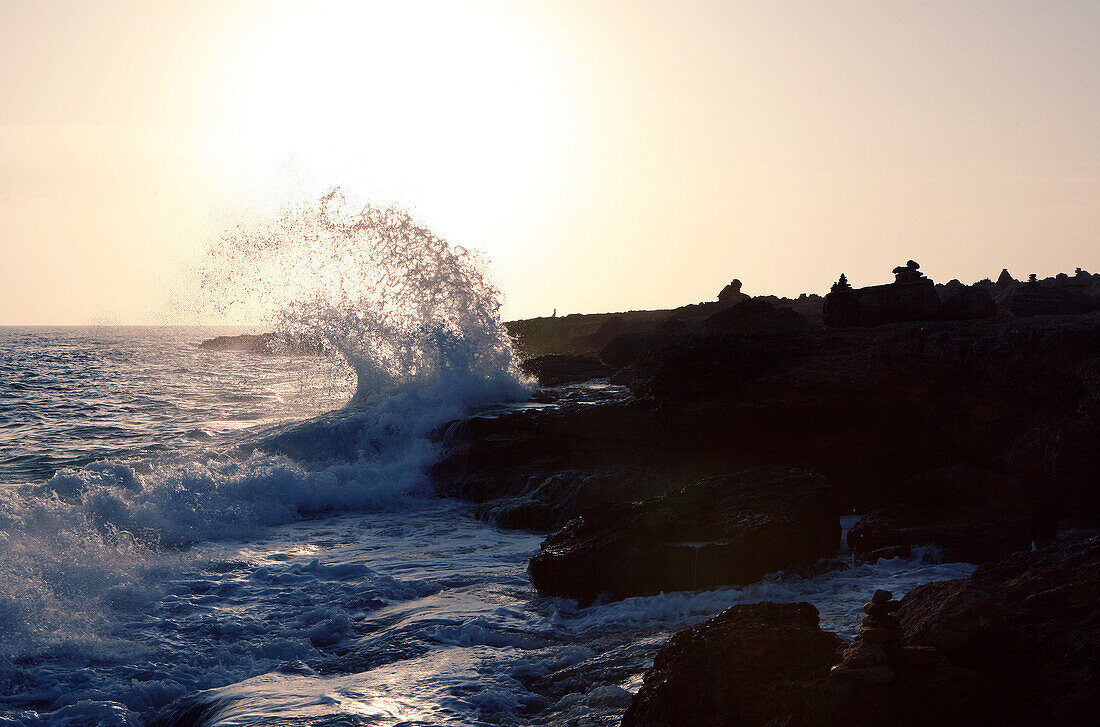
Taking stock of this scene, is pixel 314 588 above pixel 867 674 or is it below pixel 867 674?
below

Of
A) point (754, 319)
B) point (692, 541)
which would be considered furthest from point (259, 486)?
point (754, 319)

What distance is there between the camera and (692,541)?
7758mm

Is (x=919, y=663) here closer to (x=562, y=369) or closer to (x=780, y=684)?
(x=780, y=684)

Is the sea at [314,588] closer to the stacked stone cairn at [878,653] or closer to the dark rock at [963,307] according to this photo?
the stacked stone cairn at [878,653]

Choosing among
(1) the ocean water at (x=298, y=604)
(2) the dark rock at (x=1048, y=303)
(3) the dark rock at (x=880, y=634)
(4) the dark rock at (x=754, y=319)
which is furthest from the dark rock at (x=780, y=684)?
(4) the dark rock at (x=754, y=319)

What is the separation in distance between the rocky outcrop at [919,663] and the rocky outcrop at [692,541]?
252cm

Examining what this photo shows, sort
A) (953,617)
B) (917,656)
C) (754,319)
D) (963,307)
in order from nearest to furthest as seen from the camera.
A: (917,656) < (953,617) < (963,307) < (754,319)

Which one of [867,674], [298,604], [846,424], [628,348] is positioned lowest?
[298,604]

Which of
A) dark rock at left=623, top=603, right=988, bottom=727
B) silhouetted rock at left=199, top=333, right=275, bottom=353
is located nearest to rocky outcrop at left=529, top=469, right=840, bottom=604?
dark rock at left=623, top=603, right=988, bottom=727

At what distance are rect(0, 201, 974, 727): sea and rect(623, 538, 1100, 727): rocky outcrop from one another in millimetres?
878

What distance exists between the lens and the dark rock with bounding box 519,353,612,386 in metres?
22.0

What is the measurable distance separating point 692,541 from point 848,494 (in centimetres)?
454

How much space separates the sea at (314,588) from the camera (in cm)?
573

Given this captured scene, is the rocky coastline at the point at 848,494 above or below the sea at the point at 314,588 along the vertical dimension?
above
